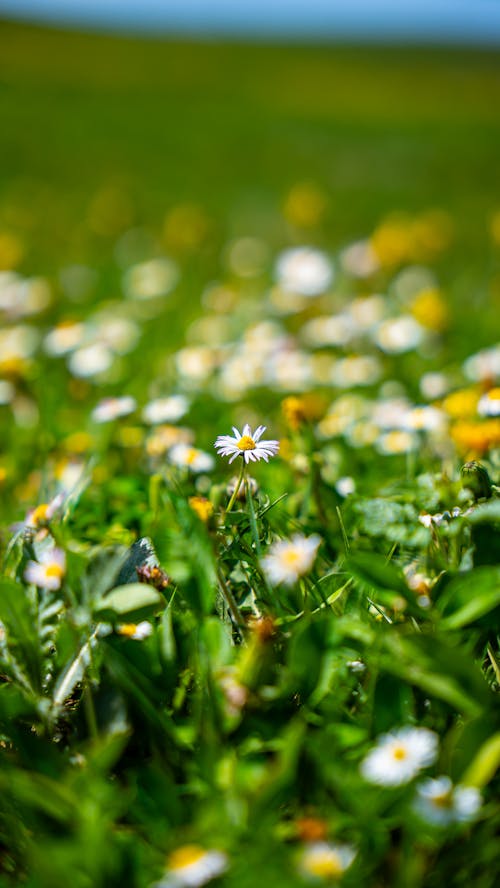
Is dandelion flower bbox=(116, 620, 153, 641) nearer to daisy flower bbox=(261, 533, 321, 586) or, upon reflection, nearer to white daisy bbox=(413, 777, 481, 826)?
daisy flower bbox=(261, 533, 321, 586)

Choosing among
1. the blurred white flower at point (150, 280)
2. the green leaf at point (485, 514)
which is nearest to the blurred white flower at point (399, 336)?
the blurred white flower at point (150, 280)

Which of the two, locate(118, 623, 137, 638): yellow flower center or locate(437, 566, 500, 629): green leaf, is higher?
locate(437, 566, 500, 629): green leaf

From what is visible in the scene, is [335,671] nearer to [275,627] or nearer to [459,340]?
[275,627]

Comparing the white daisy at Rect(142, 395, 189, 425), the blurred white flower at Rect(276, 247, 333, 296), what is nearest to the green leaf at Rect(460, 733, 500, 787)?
the white daisy at Rect(142, 395, 189, 425)

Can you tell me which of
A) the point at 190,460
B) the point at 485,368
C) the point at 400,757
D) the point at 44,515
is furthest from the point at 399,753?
the point at 485,368

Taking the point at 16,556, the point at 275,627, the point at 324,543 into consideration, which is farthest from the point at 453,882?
the point at 16,556

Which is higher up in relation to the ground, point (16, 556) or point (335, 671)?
point (16, 556)

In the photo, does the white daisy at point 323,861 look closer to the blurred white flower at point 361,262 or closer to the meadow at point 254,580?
the meadow at point 254,580
